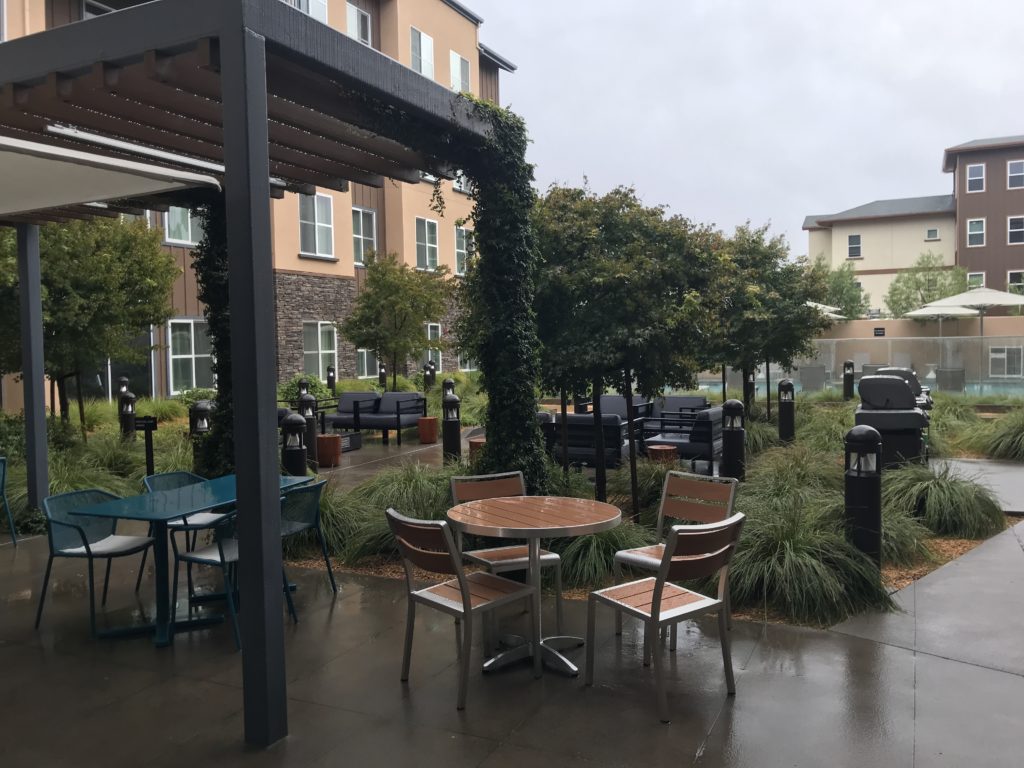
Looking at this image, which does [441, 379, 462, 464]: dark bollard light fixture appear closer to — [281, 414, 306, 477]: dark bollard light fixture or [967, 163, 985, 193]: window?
[281, 414, 306, 477]: dark bollard light fixture

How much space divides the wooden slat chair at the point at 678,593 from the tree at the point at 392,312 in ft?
49.9

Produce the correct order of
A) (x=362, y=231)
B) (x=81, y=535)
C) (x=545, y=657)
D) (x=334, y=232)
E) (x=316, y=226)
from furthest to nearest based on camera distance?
(x=362, y=231)
(x=334, y=232)
(x=316, y=226)
(x=81, y=535)
(x=545, y=657)

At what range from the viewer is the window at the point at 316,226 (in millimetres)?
23820

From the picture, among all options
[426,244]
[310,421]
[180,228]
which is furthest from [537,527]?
[426,244]

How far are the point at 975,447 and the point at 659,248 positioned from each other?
768 cm

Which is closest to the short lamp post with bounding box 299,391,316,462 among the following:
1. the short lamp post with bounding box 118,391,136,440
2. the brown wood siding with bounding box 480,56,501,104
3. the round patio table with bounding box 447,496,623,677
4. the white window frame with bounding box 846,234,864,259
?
the short lamp post with bounding box 118,391,136,440

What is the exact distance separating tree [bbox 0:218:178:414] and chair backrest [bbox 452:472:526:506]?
24.2 ft

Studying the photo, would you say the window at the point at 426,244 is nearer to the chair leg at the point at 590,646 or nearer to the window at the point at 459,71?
the window at the point at 459,71

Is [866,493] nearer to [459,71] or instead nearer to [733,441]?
[733,441]

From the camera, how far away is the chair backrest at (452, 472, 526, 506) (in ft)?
18.6

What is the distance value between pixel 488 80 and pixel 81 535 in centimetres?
3044

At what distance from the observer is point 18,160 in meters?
5.89

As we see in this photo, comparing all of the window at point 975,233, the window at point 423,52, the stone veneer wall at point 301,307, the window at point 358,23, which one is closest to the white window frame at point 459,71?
the window at point 423,52

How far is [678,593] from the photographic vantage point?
4703mm
